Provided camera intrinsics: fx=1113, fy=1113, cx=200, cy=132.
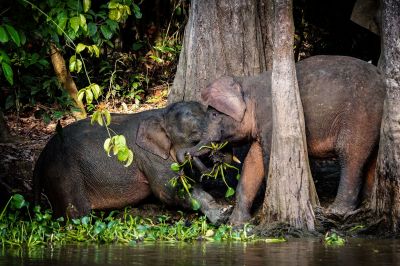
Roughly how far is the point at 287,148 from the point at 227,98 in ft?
4.45

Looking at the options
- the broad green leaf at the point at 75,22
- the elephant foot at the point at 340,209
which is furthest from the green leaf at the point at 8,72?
the elephant foot at the point at 340,209

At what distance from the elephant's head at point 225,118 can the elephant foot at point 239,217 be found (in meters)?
0.81

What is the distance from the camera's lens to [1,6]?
1026cm

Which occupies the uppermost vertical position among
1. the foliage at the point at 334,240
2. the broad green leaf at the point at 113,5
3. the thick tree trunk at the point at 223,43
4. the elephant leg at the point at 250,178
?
the thick tree trunk at the point at 223,43

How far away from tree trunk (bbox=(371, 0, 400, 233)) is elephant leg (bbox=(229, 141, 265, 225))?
5.69 ft

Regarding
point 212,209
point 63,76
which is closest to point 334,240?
point 212,209

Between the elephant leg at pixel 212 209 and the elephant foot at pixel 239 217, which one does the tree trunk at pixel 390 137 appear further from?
the elephant leg at pixel 212 209

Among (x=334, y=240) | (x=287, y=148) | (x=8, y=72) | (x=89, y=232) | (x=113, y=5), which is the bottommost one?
(x=334, y=240)

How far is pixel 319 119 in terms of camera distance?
12.9 metres

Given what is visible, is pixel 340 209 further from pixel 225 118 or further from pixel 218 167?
pixel 225 118

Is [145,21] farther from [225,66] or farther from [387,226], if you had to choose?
[387,226]

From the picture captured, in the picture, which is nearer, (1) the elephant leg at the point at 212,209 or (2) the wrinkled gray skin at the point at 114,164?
(1) the elephant leg at the point at 212,209

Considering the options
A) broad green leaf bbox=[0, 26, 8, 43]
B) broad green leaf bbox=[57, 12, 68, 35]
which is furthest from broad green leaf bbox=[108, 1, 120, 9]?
broad green leaf bbox=[0, 26, 8, 43]

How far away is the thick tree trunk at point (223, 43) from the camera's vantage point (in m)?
14.3
